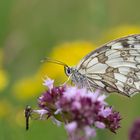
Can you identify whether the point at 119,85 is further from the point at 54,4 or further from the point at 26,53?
the point at 54,4

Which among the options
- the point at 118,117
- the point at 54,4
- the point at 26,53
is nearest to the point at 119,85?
the point at 118,117

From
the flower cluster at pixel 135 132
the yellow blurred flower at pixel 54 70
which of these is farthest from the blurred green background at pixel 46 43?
the flower cluster at pixel 135 132

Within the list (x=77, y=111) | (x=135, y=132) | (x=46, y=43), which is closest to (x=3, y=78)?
(x=46, y=43)

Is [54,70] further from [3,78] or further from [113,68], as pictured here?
[113,68]

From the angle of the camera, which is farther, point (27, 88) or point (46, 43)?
point (46, 43)

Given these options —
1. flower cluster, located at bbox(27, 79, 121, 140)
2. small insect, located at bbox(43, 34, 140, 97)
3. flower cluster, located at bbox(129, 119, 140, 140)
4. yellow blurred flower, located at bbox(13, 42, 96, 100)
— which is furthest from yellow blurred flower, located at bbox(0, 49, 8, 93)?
flower cluster, located at bbox(129, 119, 140, 140)

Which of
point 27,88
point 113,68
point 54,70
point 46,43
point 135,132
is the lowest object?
point 135,132
